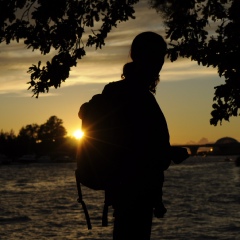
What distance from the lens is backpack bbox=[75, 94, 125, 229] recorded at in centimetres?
424

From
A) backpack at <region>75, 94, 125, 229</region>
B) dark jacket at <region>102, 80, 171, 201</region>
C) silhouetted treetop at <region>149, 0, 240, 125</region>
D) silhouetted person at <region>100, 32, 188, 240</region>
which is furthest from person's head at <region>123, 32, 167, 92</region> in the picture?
silhouetted treetop at <region>149, 0, 240, 125</region>

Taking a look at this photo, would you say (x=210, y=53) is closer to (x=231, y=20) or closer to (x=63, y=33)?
(x=231, y=20)

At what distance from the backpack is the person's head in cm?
32

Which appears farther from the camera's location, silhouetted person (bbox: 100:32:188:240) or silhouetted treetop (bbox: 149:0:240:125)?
silhouetted treetop (bbox: 149:0:240:125)

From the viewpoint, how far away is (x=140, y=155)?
4.34 meters

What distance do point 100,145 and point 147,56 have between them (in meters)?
0.73

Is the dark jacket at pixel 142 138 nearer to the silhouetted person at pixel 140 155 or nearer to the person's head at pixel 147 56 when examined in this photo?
the silhouetted person at pixel 140 155

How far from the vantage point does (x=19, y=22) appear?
8508 millimetres

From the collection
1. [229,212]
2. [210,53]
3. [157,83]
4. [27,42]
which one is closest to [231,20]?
[210,53]

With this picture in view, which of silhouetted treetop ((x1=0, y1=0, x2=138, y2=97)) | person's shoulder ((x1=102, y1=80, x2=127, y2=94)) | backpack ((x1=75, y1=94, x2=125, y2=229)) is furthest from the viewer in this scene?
silhouetted treetop ((x1=0, y1=0, x2=138, y2=97))

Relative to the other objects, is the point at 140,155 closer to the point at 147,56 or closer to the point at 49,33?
the point at 147,56

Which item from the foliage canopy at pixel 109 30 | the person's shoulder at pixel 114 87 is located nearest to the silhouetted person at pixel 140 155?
the person's shoulder at pixel 114 87

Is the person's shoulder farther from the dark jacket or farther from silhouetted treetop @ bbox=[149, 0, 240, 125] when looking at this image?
silhouetted treetop @ bbox=[149, 0, 240, 125]

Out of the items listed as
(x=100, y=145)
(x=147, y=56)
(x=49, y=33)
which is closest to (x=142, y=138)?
(x=100, y=145)
